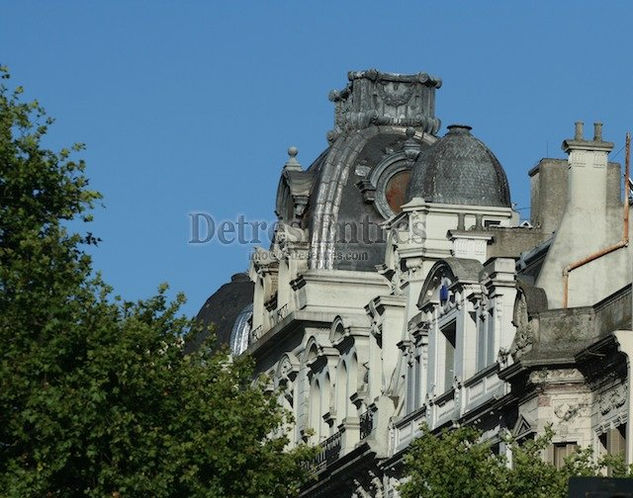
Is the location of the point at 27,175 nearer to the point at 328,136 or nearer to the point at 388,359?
the point at 388,359

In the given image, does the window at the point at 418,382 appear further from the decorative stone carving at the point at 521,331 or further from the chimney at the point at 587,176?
the decorative stone carving at the point at 521,331

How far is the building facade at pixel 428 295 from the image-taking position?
166ft

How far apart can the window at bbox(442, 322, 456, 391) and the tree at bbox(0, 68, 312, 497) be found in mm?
6351

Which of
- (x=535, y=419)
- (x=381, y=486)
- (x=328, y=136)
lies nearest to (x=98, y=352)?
(x=535, y=419)

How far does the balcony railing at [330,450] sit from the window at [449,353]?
38.7 ft

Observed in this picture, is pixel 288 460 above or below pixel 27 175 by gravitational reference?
below

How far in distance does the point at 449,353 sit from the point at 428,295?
6.66 feet

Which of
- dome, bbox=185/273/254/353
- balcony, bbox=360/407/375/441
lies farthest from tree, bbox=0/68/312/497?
dome, bbox=185/273/254/353

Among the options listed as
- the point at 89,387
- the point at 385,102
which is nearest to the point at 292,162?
the point at 385,102

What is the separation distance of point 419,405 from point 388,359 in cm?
611

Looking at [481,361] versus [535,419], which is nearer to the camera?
[535,419]

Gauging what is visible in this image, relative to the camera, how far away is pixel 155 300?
54188mm

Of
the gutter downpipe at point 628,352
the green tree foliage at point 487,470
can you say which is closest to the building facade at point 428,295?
the gutter downpipe at point 628,352

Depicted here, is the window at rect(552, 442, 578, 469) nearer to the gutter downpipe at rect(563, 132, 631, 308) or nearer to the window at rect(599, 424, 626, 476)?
the window at rect(599, 424, 626, 476)
